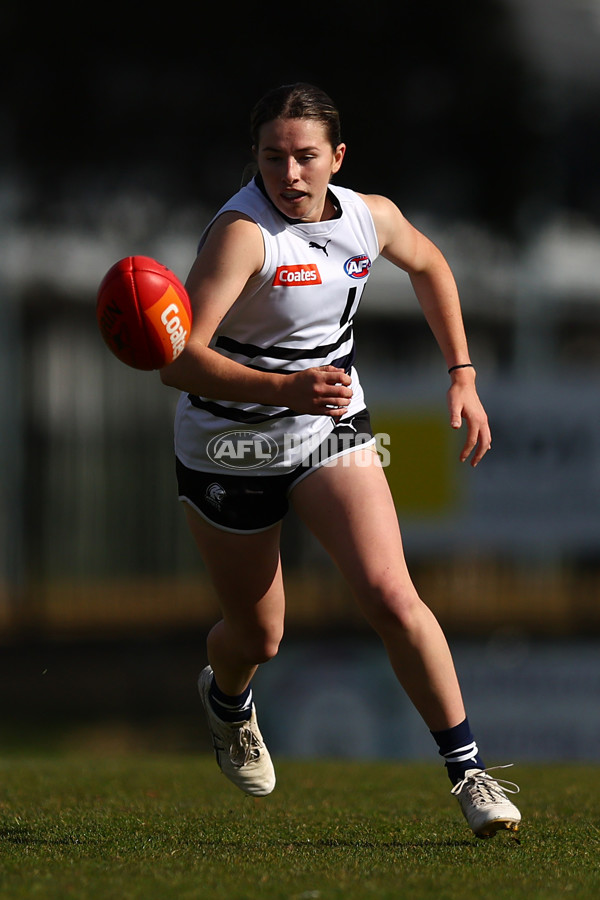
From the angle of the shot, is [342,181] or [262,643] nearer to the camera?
→ [262,643]

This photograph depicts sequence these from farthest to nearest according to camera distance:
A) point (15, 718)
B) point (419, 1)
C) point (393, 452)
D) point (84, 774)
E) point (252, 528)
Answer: point (15, 718), point (419, 1), point (393, 452), point (84, 774), point (252, 528)

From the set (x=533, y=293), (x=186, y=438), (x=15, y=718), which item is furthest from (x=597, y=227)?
(x=186, y=438)

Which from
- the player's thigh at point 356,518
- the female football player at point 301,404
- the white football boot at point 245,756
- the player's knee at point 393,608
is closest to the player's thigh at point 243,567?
the female football player at point 301,404

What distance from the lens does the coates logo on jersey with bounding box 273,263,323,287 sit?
13.9 ft

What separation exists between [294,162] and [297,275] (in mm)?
→ 338

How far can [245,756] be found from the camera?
5.05 metres

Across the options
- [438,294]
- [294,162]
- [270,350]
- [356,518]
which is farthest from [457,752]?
[294,162]

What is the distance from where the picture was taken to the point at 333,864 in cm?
387

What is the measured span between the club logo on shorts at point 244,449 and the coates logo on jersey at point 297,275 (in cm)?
50

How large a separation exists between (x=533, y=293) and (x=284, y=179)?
10.8 meters

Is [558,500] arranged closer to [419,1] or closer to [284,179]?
[419,1]

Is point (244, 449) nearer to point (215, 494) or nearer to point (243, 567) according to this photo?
point (215, 494)

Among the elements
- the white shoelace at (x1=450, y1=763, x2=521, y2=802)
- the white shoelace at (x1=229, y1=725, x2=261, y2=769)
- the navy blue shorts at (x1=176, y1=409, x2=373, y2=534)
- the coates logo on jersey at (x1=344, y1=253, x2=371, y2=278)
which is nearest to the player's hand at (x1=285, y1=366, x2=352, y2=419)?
the navy blue shorts at (x1=176, y1=409, x2=373, y2=534)

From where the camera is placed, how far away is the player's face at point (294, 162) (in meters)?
4.18
